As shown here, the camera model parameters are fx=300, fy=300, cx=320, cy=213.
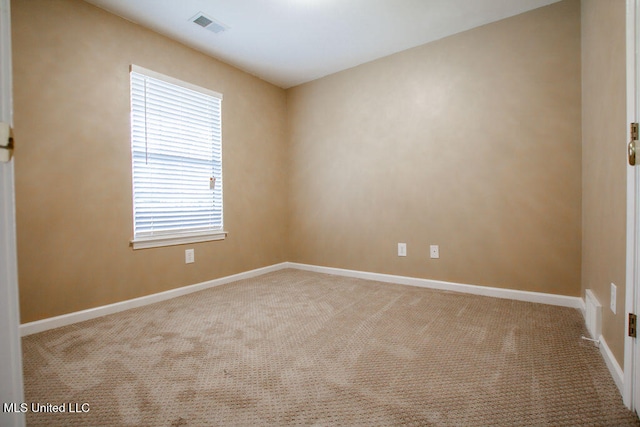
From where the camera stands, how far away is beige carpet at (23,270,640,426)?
1173 millimetres

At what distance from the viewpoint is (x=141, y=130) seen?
2.53 m

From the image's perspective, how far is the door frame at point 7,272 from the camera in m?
0.63

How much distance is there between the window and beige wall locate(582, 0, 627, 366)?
3006 mm

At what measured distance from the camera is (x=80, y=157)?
2.19 m

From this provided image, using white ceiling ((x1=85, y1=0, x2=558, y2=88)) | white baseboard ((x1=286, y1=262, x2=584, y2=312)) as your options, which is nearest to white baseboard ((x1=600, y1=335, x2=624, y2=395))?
white baseboard ((x1=286, y1=262, x2=584, y2=312))

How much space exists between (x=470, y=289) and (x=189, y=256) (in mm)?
2638

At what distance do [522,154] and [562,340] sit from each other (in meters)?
1.43

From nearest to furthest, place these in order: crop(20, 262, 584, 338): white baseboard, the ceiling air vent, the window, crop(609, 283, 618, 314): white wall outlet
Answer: crop(609, 283, 618, 314): white wall outlet
crop(20, 262, 584, 338): white baseboard
the ceiling air vent
the window

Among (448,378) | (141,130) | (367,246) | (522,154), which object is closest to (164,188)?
(141,130)

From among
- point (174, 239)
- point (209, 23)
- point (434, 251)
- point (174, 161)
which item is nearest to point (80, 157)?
point (174, 161)

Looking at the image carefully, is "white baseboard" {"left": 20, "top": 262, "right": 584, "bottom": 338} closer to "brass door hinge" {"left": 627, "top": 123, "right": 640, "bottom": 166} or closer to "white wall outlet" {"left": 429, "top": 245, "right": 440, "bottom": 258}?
"white wall outlet" {"left": 429, "top": 245, "right": 440, "bottom": 258}

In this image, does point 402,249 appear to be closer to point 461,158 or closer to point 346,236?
point 346,236

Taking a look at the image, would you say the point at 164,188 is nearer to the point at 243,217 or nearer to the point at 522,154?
the point at 243,217

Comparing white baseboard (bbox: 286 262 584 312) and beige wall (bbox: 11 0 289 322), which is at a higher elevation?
beige wall (bbox: 11 0 289 322)
